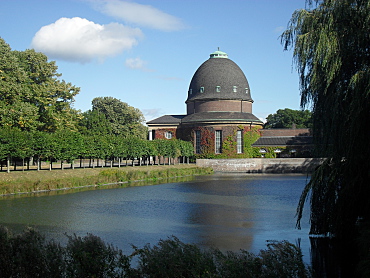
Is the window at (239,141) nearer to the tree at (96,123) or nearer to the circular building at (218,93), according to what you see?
the circular building at (218,93)

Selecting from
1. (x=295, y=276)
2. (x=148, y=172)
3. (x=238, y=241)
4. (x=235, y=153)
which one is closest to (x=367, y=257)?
(x=295, y=276)

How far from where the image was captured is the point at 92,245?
8.03 metres

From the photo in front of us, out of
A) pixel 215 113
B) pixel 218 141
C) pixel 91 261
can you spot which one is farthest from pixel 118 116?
pixel 91 261

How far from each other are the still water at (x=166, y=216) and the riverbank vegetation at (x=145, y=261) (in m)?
4.18

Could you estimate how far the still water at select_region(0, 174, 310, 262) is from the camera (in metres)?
13.9

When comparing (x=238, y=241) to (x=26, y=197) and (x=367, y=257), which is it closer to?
(x=367, y=257)

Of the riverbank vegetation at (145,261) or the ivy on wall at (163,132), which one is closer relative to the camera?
the riverbank vegetation at (145,261)

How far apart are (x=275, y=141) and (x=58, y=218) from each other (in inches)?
1695

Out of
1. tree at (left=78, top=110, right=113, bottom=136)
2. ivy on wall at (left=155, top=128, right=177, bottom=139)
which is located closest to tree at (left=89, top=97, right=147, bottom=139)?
tree at (left=78, top=110, right=113, bottom=136)

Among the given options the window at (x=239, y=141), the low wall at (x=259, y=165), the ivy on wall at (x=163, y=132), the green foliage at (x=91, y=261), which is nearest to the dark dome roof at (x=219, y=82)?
the ivy on wall at (x=163, y=132)

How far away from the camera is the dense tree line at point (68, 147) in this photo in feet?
109

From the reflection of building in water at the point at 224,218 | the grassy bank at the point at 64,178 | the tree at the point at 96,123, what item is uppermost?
the tree at the point at 96,123

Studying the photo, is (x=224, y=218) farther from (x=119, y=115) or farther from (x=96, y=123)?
(x=119, y=115)

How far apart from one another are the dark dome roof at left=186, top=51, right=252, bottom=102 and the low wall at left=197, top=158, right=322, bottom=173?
33.2 ft
